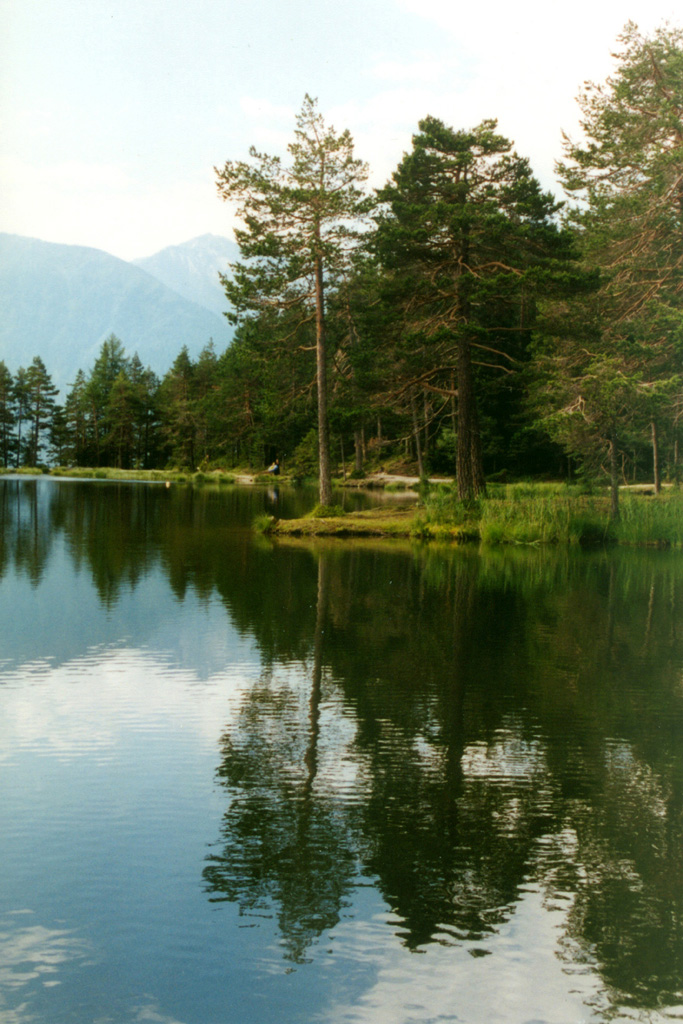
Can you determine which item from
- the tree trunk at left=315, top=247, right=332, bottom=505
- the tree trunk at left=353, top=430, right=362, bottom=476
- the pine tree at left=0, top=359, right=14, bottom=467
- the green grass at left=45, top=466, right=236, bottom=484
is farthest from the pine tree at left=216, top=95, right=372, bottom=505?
the pine tree at left=0, top=359, right=14, bottom=467

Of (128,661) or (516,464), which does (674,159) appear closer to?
(128,661)

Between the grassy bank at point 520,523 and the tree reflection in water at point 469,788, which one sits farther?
the grassy bank at point 520,523

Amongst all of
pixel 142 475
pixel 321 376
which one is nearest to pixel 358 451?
pixel 142 475

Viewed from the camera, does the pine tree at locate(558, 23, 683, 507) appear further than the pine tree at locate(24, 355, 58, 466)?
No

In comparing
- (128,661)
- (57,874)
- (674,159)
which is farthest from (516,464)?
(57,874)

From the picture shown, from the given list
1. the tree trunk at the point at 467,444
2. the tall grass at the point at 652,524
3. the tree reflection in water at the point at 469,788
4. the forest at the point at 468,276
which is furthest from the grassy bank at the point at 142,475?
the tree reflection in water at the point at 469,788

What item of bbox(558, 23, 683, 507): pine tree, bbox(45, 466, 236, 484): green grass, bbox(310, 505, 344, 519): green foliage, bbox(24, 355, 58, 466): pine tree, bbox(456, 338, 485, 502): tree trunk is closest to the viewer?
bbox(558, 23, 683, 507): pine tree

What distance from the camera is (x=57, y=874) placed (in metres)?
3.81

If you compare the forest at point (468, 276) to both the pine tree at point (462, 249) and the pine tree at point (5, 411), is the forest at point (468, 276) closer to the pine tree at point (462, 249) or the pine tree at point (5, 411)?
the pine tree at point (462, 249)

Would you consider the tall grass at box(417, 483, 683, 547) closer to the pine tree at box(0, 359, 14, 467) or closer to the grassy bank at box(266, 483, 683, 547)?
the grassy bank at box(266, 483, 683, 547)

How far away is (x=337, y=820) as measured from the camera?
4410 millimetres

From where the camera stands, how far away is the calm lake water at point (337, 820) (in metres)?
3.08

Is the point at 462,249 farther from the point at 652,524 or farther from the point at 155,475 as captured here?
the point at 155,475

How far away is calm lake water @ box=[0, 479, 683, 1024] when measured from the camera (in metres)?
3.08
